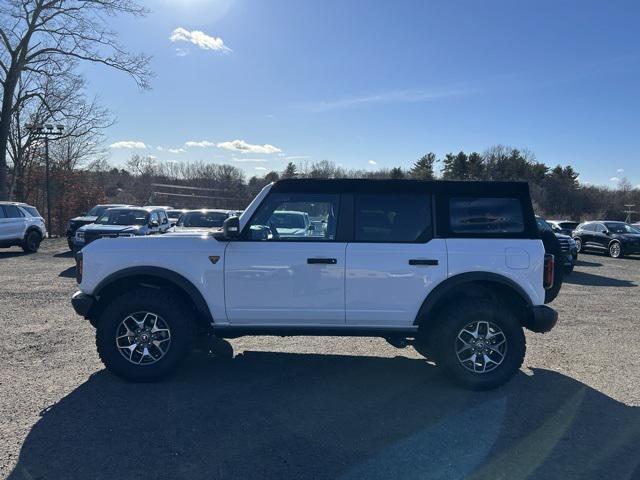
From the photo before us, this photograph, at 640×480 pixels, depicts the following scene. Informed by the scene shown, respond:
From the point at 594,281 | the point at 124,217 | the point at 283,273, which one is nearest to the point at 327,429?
the point at 283,273

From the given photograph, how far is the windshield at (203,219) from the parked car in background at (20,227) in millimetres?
7279

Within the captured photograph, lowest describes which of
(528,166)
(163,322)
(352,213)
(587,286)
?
(587,286)

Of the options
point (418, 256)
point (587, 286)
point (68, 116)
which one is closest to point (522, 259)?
point (418, 256)

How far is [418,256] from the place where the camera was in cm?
450

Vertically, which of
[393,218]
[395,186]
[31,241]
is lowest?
[31,241]

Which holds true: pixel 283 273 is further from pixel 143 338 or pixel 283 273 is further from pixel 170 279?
pixel 143 338

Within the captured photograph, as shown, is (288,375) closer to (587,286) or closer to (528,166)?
(587,286)

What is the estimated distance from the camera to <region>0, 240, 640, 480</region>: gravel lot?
10.5 feet

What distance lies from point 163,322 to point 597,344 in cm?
573

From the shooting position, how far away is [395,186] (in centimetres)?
473

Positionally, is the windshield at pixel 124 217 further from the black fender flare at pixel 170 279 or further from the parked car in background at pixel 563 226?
the parked car in background at pixel 563 226

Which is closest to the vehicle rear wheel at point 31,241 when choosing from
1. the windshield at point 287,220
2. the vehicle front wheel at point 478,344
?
the windshield at point 287,220

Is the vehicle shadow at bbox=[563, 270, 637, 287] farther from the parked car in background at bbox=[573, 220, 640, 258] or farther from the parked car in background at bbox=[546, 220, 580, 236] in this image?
the parked car in background at bbox=[573, 220, 640, 258]

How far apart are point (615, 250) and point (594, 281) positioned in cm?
900
